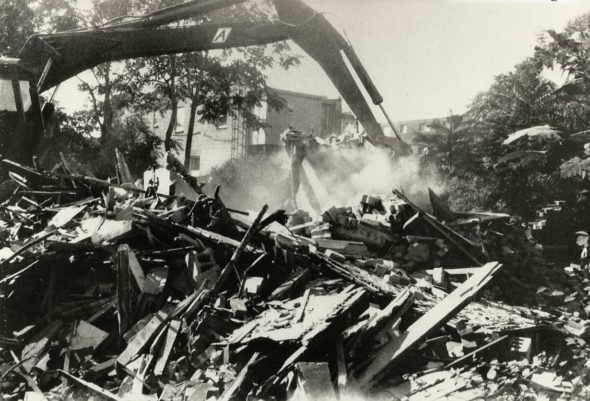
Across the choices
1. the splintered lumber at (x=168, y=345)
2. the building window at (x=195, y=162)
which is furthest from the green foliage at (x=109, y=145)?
the splintered lumber at (x=168, y=345)

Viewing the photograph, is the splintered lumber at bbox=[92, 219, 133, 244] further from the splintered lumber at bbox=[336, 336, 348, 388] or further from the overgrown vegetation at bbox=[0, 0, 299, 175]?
the overgrown vegetation at bbox=[0, 0, 299, 175]

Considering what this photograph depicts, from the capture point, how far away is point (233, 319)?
4832 mm

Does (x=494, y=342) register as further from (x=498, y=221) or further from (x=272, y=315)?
(x=498, y=221)

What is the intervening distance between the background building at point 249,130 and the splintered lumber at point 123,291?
65.1 ft

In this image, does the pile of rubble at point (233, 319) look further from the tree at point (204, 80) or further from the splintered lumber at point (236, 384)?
the tree at point (204, 80)

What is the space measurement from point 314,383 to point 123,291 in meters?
2.53

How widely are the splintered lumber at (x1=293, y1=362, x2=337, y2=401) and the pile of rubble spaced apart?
0.01 metres

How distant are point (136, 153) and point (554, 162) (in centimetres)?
1476

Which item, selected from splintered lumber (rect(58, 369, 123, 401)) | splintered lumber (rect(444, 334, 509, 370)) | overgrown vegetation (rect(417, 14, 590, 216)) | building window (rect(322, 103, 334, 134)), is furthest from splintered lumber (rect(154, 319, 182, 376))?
building window (rect(322, 103, 334, 134))

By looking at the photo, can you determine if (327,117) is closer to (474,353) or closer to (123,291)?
(123,291)

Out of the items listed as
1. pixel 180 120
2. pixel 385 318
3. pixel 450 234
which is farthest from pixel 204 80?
pixel 385 318

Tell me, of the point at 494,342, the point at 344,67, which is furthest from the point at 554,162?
the point at 494,342

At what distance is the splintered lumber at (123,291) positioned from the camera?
5.04 meters

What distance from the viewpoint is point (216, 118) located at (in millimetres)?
20266
